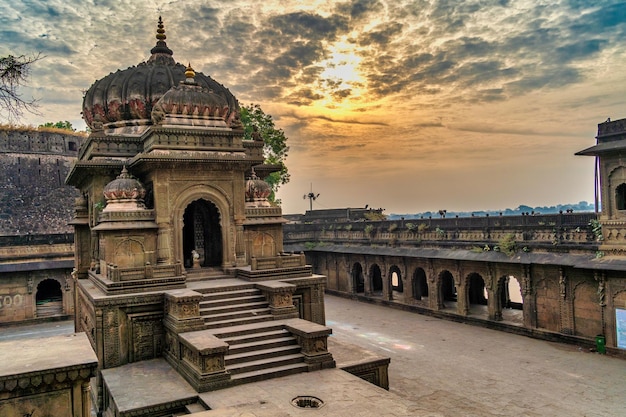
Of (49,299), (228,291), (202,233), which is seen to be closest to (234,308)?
(228,291)

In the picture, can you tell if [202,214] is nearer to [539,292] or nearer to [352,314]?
[352,314]

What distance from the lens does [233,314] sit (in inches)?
555

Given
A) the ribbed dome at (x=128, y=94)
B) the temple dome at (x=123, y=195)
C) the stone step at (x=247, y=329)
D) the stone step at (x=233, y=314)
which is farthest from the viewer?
the ribbed dome at (x=128, y=94)

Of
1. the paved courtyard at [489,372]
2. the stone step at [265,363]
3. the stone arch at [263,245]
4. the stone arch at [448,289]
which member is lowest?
the paved courtyard at [489,372]

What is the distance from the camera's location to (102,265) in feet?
55.3

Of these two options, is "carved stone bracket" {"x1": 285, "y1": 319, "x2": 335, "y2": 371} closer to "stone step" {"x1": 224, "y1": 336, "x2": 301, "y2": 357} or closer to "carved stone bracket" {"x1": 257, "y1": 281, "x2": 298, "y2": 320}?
"stone step" {"x1": 224, "y1": 336, "x2": 301, "y2": 357}

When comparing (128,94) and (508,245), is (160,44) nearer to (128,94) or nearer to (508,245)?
(128,94)

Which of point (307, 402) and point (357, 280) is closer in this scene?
point (307, 402)

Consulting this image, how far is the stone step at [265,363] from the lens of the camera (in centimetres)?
1190

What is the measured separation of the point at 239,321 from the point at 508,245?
12633mm

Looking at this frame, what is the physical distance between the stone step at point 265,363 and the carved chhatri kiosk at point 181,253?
32 mm

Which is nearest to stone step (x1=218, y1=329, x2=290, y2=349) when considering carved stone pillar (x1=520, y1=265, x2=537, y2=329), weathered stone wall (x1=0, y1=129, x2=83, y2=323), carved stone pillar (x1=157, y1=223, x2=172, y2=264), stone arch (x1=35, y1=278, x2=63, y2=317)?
carved stone pillar (x1=157, y1=223, x2=172, y2=264)

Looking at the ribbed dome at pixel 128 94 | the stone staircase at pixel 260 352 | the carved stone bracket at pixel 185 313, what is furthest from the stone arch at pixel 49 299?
the stone staircase at pixel 260 352

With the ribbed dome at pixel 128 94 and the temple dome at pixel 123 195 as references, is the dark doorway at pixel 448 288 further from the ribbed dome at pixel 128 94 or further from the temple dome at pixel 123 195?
the temple dome at pixel 123 195
